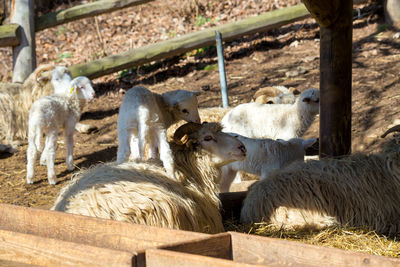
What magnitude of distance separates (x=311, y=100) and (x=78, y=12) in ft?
18.2

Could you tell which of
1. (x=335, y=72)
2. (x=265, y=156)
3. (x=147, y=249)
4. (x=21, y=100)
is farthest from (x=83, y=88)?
(x=147, y=249)

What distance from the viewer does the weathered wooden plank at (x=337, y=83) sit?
5234 millimetres

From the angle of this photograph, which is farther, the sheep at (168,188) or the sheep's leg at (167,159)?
the sheep's leg at (167,159)

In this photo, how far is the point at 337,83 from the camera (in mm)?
5324

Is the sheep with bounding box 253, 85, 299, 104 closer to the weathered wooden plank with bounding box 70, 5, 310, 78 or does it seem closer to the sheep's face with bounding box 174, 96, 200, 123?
the weathered wooden plank with bounding box 70, 5, 310, 78

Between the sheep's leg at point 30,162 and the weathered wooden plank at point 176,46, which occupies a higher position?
the weathered wooden plank at point 176,46

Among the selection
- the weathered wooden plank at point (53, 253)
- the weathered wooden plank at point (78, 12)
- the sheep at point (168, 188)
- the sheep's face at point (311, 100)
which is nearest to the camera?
the weathered wooden plank at point (53, 253)

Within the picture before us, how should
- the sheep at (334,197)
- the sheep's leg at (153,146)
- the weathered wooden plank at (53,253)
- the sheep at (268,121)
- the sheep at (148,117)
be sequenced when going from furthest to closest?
the sheep at (268,121)
the sheep's leg at (153,146)
the sheep at (148,117)
the sheep at (334,197)
the weathered wooden plank at (53,253)

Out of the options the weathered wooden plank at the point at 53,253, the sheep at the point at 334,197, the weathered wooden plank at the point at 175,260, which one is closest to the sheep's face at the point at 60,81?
the sheep at the point at 334,197

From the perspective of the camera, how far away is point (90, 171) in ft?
15.6

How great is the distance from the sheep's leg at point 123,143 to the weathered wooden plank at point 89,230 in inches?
78.3

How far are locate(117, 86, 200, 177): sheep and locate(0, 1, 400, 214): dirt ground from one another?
2.00 meters

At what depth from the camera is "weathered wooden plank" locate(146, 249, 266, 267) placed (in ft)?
7.45

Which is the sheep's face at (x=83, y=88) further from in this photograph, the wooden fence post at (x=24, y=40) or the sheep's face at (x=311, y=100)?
the sheep's face at (x=311, y=100)
